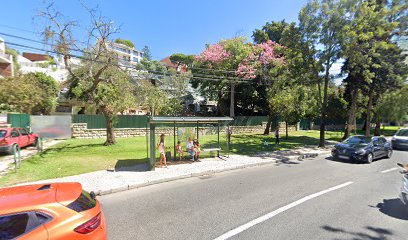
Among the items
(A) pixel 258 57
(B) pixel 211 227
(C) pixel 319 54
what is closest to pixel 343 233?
(B) pixel 211 227

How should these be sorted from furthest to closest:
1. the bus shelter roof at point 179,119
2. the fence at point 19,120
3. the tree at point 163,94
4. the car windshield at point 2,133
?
the tree at point 163,94 < the fence at point 19,120 < the car windshield at point 2,133 < the bus shelter roof at point 179,119

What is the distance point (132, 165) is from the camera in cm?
1082

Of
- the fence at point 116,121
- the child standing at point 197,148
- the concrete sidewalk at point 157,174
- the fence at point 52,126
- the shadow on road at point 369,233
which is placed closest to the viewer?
the shadow on road at point 369,233

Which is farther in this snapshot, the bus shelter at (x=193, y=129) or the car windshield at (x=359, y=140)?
the car windshield at (x=359, y=140)

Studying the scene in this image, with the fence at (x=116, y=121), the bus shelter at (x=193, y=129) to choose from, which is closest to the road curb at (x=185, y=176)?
the bus shelter at (x=193, y=129)

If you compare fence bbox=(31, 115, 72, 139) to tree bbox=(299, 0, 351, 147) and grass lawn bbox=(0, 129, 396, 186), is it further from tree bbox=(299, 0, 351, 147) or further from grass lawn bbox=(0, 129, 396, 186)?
tree bbox=(299, 0, 351, 147)

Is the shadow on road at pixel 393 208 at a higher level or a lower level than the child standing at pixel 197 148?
lower

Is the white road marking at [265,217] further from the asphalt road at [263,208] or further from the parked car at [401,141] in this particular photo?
the parked car at [401,141]

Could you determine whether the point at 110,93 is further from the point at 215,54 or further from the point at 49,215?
the point at 49,215

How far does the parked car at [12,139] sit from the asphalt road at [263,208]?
946 cm

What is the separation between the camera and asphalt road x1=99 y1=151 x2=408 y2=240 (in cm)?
467

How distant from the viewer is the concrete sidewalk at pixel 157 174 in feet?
25.5

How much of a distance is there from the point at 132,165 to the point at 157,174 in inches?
83.4

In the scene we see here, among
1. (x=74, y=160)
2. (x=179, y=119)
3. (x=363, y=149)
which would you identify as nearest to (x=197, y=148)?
(x=179, y=119)
